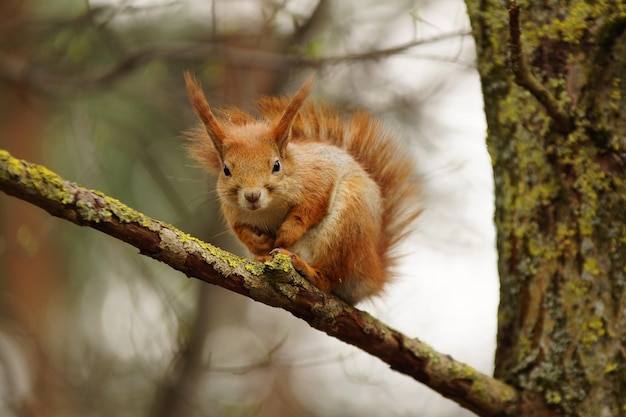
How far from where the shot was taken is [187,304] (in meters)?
4.05

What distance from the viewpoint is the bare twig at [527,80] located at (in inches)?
73.6

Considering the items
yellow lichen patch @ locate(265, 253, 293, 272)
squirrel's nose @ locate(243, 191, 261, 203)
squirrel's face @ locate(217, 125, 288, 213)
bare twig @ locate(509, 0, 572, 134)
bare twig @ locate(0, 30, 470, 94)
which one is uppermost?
bare twig @ locate(0, 30, 470, 94)

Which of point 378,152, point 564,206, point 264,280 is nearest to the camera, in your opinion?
point 264,280

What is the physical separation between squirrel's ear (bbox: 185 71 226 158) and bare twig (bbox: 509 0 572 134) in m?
0.89

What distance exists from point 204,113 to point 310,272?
581 millimetres

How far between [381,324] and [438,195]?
1.89 m

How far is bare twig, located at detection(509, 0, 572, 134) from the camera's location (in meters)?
1.87

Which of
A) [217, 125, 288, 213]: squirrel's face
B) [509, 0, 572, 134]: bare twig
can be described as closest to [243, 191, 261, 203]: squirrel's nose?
[217, 125, 288, 213]: squirrel's face

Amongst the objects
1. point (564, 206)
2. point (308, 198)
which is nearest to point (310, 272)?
A: point (308, 198)

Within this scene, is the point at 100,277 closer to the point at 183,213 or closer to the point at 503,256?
the point at 183,213

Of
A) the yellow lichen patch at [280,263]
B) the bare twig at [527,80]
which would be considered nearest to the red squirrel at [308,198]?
the yellow lichen patch at [280,263]

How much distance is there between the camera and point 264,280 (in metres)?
1.93

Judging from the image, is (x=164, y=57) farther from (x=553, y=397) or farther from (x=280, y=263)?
(x=553, y=397)

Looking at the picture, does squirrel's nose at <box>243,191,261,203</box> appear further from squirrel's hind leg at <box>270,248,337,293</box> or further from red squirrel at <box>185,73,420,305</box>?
squirrel's hind leg at <box>270,248,337,293</box>
